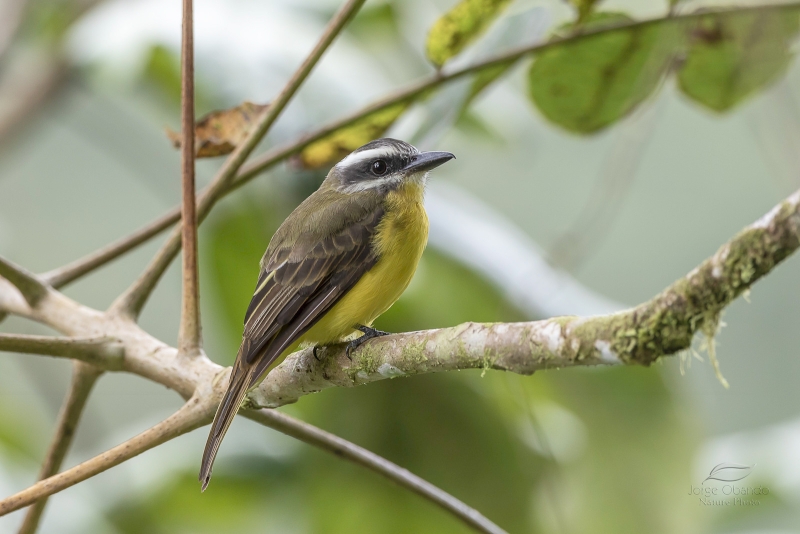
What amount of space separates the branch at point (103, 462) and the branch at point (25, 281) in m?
0.50

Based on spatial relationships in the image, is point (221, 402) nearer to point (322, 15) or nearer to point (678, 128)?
point (322, 15)

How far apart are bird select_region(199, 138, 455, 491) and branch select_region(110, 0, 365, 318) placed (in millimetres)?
237

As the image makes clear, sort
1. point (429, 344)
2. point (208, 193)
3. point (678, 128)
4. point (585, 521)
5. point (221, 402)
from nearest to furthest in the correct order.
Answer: point (429, 344)
point (221, 402)
point (208, 193)
point (585, 521)
point (678, 128)

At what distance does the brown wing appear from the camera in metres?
1.74

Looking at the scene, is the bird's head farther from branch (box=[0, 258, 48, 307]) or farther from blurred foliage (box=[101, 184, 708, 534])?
branch (box=[0, 258, 48, 307])

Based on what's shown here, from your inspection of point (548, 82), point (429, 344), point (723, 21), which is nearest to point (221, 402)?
point (429, 344)

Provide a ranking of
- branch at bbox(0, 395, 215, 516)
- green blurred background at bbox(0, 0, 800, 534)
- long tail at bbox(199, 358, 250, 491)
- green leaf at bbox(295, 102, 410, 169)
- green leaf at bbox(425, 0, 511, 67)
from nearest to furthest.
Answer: branch at bbox(0, 395, 215, 516) → long tail at bbox(199, 358, 250, 491) → green leaf at bbox(425, 0, 511, 67) → green leaf at bbox(295, 102, 410, 169) → green blurred background at bbox(0, 0, 800, 534)

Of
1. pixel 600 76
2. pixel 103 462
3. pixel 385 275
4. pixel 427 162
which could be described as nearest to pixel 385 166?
pixel 427 162

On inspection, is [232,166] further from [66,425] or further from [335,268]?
[66,425]

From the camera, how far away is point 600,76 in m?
2.46

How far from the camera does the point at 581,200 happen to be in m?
5.11

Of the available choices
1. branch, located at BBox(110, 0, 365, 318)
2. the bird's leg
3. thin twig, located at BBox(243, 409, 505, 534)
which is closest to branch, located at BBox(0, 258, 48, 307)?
branch, located at BBox(110, 0, 365, 318)

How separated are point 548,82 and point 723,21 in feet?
1.65

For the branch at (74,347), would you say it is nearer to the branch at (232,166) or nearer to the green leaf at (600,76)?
the branch at (232,166)
